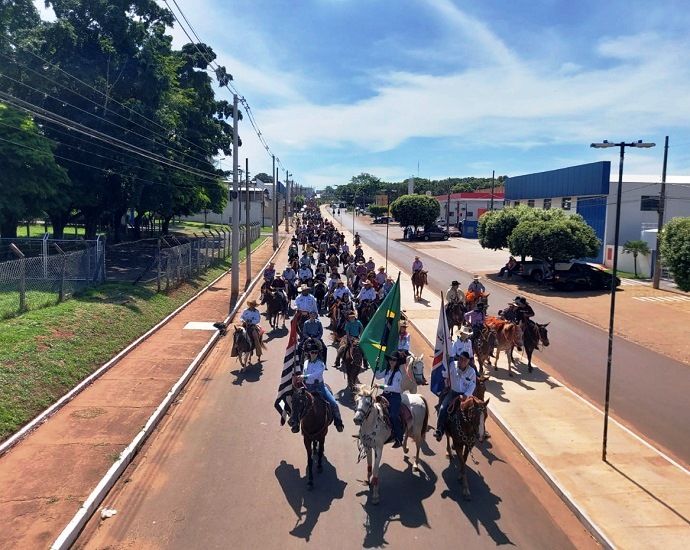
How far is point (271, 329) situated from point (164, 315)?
4.25m

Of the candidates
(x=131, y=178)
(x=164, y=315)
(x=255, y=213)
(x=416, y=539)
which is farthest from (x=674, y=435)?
(x=255, y=213)

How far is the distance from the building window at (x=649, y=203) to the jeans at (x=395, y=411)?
38.1 meters

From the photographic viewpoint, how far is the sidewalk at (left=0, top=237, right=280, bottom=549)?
7320mm

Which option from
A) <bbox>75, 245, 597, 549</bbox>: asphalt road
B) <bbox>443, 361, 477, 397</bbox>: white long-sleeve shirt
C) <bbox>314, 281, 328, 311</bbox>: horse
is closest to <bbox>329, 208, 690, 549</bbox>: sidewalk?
<bbox>75, 245, 597, 549</bbox>: asphalt road

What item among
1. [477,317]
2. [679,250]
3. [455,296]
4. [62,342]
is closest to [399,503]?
[477,317]

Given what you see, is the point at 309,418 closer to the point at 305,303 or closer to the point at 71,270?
the point at 305,303

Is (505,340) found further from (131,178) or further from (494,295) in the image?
(131,178)

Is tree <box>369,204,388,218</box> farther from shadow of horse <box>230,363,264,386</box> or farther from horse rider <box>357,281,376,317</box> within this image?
shadow of horse <box>230,363,264,386</box>

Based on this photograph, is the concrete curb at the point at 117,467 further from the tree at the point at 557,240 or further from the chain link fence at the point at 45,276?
the tree at the point at 557,240

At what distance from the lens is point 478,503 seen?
311 inches

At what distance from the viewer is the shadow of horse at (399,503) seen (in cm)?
718

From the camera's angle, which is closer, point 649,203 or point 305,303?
point 305,303

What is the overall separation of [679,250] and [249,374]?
12.6 metres

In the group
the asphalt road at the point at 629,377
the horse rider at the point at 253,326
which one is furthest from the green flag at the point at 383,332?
the asphalt road at the point at 629,377
